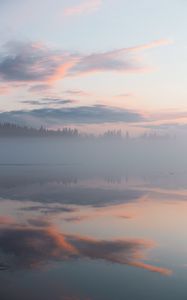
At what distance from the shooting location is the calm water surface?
51.6 ft

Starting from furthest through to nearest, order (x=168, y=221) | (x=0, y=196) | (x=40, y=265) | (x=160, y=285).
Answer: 1. (x=0, y=196)
2. (x=168, y=221)
3. (x=40, y=265)
4. (x=160, y=285)

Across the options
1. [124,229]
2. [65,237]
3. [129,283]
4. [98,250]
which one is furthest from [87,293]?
[124,229]

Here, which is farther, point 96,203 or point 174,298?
point 96,203

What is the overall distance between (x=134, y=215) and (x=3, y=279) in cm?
1917

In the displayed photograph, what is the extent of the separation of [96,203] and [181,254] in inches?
872

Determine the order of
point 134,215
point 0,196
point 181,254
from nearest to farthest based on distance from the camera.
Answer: point 181,254, point 134,215, point 0,196

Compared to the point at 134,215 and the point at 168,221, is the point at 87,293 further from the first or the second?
the point at 134,215

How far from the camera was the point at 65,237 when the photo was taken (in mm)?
25469

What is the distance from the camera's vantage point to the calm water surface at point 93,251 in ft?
51.6

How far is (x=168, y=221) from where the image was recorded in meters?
31.0

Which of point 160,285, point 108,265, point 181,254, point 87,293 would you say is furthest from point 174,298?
point 181,254

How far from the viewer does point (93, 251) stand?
71.1 feet

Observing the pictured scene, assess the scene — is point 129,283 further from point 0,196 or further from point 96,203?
point 0,196

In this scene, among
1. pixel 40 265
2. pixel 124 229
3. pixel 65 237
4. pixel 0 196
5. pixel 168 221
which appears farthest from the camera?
pixel 0 196
